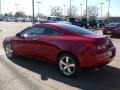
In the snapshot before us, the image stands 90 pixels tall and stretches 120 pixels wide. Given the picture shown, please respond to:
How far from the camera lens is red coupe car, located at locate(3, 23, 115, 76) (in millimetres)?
6270

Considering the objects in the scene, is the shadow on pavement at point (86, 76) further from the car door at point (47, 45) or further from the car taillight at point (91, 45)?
the car taillight at point (91, 45)

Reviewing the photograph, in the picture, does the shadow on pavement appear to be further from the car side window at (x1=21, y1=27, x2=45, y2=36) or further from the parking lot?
the car side window at (x1=21, y1=27, x2=45, y2=36)

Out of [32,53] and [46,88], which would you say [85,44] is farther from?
[32,53]

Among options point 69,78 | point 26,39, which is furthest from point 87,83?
point 26,39

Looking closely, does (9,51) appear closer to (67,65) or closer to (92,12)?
(67,65)

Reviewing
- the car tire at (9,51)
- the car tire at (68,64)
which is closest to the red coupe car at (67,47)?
the car tire at (68,64)

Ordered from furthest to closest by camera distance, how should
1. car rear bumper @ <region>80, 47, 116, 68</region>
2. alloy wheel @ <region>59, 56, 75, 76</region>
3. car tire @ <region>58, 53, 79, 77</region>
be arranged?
alloy wheel @ <region>59, 56, 75, 76</region>, car tire @ <region>58, 53, 79, 77</region>, car rear bumper @ <region>80, 47, 116, 68</region>

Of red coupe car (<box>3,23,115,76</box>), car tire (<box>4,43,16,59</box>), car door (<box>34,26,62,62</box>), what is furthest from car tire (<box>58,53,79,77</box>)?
car tire (<box>4,43,16,59</box>)

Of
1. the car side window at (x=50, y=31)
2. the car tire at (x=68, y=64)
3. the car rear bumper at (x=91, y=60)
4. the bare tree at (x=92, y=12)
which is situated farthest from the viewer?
the bare tree at (x=92, y=12)

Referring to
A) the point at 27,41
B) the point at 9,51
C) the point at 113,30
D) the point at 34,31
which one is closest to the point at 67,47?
the point at 34,31

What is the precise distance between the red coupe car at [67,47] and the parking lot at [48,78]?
351 mm

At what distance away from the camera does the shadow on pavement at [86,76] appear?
5.97 meters

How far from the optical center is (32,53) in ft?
25.8

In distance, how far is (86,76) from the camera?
268 inches
